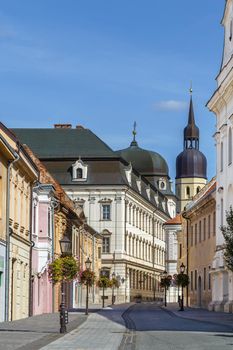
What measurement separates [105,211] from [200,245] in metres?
44.0

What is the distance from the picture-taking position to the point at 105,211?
384 feet

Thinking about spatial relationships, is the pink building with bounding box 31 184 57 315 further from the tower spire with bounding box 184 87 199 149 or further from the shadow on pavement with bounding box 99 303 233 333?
the tower spire with bounding box 184 87 199 149

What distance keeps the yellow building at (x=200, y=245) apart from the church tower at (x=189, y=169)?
300 feet

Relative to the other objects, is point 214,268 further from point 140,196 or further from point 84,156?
point 140,196

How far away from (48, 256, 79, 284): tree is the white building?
35.6 feet

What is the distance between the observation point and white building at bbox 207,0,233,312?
5525 cm

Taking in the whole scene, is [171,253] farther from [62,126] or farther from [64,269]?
[64,269]

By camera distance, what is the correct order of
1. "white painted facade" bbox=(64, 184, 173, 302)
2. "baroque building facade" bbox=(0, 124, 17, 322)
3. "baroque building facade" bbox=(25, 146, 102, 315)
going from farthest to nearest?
"white painted facade" bbox=(64, 184, 173, 302), "baroque building facade" bbox=(25, 146, 102, 315), "baroque building facade" bbox=(0, 124, 17, 322)

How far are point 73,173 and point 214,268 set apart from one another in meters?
56.4

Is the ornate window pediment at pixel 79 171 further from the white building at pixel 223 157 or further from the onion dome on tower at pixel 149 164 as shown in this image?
the white building at pixel 223 157

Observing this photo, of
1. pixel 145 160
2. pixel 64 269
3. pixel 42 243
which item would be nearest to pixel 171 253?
pixel 145 160

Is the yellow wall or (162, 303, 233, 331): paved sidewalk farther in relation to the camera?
the yellow wall

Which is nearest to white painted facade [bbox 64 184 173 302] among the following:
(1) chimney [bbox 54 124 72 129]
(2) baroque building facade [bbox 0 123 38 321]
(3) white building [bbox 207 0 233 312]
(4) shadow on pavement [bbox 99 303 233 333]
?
(1) chimney [bbox 54 124 72 129]

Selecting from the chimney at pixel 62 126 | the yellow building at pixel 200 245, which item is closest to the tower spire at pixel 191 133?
the chimney at pixel 62 126
